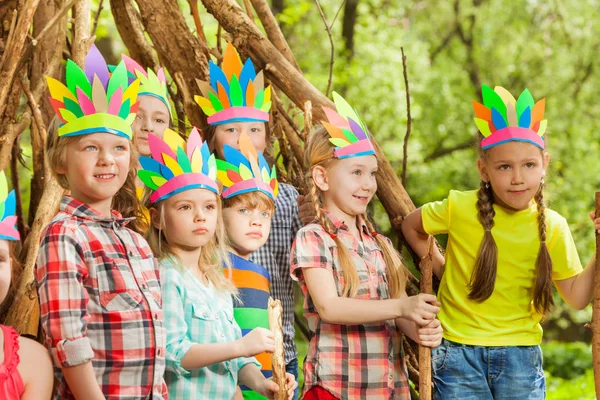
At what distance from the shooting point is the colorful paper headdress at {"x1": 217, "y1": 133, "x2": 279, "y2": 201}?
291cm

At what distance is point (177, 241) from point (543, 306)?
1.30 m

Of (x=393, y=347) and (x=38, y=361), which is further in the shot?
(x=393, y=347)

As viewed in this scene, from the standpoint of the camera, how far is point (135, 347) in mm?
2273

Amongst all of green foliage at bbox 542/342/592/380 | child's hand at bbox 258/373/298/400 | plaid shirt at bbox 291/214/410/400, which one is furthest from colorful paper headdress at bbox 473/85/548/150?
green foliage at bbox 542/342/592/380

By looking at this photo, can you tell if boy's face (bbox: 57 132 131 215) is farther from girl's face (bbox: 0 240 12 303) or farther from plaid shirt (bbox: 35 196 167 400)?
girl's face (bbox: 0 240 12 303)

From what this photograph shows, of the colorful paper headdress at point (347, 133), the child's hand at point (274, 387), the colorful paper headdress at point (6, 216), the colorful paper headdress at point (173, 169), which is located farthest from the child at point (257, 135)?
the colorful paper headdress at point (6, 216)

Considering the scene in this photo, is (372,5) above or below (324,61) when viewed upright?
above

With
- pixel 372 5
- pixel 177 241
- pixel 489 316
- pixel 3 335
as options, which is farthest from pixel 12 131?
pixel 372 5

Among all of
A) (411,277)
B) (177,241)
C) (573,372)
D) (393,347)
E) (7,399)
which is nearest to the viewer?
(7,399)

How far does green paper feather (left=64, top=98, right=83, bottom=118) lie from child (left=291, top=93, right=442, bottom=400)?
847 mm

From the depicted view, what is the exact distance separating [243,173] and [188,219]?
1.34ft

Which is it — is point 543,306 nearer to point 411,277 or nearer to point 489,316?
point 489,316

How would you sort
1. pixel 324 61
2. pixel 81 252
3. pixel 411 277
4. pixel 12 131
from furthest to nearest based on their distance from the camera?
pixel 324 61 → pixel 12 131 → pixel 411 277 → pixel 81 252

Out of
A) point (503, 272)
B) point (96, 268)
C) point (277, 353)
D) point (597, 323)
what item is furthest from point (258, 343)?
point (597, 323)
